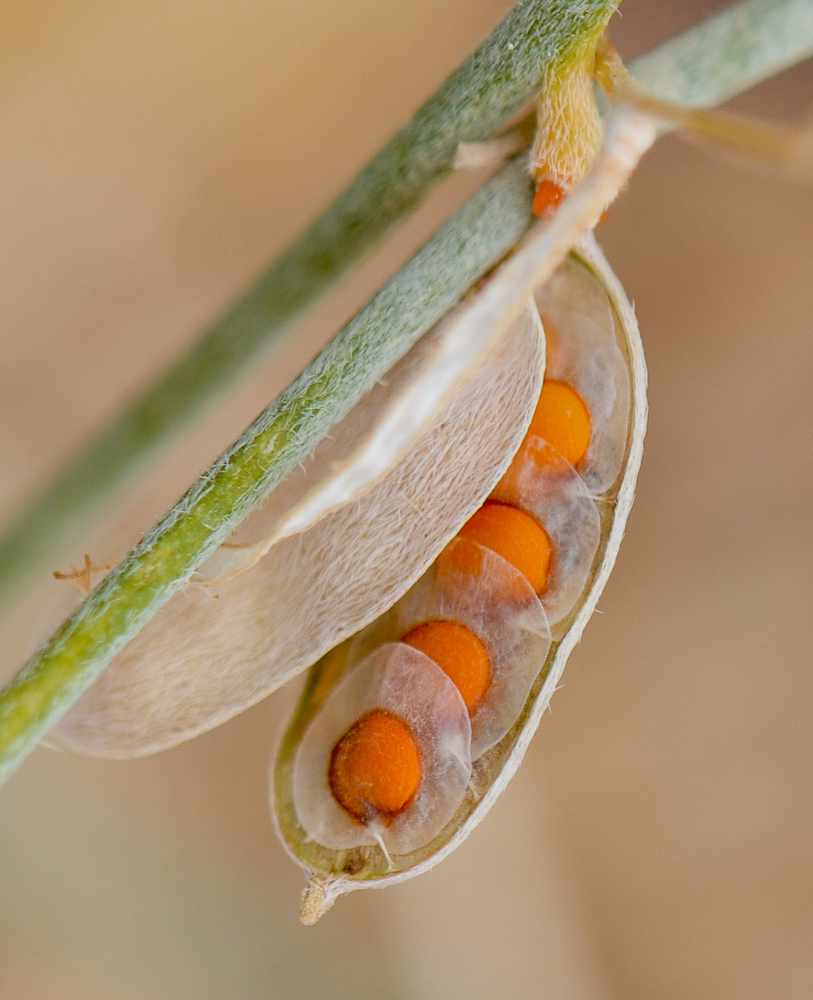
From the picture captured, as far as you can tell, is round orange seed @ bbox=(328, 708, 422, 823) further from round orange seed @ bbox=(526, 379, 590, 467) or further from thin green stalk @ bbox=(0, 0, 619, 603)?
thin green stalk @ bbox=(0, 0, 619, 603)

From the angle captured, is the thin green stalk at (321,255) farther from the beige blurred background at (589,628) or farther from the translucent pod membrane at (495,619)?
the beige blurred background at (589,628)

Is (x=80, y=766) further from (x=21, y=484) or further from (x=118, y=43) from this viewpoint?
(x=118, y=43)

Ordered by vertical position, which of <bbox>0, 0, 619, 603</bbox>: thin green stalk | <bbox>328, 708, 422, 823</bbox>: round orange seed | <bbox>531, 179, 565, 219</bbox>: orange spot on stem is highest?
<bbox>0, 0, 619, 603</bbox>: thin green stalk

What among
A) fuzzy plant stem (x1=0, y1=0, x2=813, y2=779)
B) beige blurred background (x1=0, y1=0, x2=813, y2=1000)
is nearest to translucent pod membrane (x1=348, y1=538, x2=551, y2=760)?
fuzzy plant stem (x1=0, y1=0, x2=813, y2=779)

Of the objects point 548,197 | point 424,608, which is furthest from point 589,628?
point 548,197

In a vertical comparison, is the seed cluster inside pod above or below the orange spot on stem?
below

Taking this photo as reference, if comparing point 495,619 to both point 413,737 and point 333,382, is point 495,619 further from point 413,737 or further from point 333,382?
point 333,382

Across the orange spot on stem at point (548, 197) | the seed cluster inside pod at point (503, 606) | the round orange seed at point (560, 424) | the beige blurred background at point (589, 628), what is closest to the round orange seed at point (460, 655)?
the seed cluster inside pod at point (503, 606)
